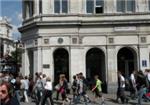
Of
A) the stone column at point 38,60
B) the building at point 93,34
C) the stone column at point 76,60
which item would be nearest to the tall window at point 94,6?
the building at point 93,34

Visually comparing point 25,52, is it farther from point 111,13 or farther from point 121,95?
point 121,95

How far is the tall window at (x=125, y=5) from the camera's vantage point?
36.3 metres

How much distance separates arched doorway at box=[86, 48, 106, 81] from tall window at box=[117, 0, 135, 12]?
422 centimetres

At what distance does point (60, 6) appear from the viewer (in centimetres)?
3662

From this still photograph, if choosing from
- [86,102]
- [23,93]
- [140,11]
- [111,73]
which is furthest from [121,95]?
[140,11]

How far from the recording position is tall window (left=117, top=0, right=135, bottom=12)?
36344 mm

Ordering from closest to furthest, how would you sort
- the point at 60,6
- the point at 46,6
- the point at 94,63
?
1. the point at 46,6
2. the point at 60,6
3. the point at 94,63

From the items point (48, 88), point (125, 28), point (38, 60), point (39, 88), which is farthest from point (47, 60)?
point (48, 88)

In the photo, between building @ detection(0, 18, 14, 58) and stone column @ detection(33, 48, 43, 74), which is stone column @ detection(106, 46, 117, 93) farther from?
building @ detection(0, 18, 14, 58)

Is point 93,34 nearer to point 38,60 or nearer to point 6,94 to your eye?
point 38,60

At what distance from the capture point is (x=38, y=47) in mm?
36344

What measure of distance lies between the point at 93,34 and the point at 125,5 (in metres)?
3.79

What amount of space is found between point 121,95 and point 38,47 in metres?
13.2

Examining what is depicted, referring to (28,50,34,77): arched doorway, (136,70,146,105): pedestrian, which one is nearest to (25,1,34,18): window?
(28,50,34,77): arched doorway
